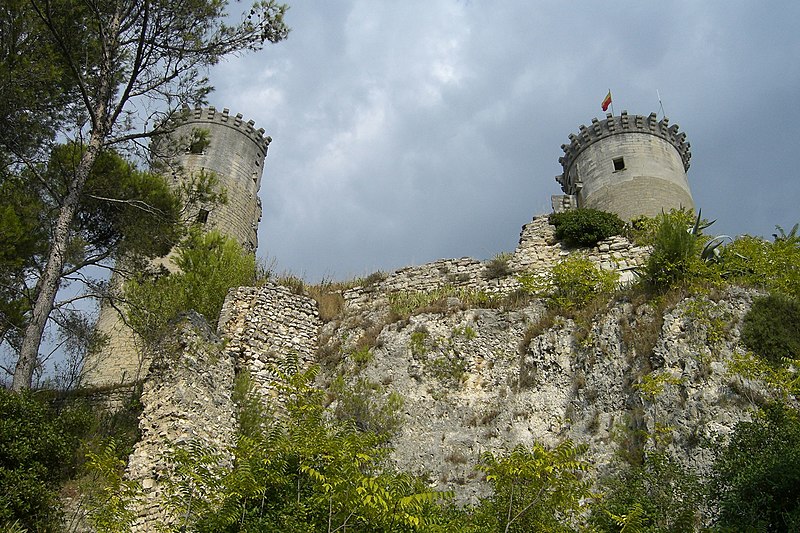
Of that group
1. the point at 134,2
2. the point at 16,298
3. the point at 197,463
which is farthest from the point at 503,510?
the point at 134,2

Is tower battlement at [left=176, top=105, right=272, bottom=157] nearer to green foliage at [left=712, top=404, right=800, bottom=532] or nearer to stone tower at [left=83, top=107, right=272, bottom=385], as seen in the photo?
stone tower at [left=83, top=107, right=272, bottom=385]

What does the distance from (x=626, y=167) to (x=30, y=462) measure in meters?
20.6

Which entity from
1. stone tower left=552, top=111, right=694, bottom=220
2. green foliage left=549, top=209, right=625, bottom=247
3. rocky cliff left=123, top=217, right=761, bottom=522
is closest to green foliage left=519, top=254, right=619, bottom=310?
rocky cliff left=123, top=217, right=761, bottom=522

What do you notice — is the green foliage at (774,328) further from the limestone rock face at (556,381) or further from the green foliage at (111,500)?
the green foliage at (111,500)

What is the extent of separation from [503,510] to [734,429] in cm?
360

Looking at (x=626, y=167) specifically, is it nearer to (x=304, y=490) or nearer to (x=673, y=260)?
(x=673, y=260)

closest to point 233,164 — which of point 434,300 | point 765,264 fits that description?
point 434,300

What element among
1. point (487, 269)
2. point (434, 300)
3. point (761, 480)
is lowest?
point (761, 480)

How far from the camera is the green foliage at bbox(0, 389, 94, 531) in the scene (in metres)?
10.4

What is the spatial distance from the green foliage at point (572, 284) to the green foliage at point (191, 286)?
6648 millimetres

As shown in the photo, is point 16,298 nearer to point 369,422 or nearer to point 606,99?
point 369,422

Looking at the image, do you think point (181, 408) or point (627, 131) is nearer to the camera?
point (181, 408)

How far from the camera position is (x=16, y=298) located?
49.2 ft

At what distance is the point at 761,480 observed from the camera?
327 inches
